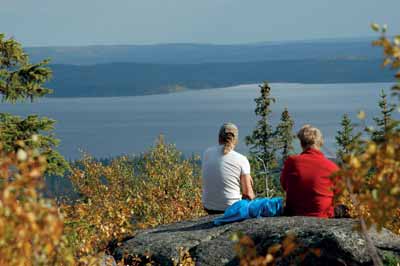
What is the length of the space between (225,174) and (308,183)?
212cm

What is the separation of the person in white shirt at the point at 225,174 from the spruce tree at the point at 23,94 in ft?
28.1

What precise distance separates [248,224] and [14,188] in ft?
26.4

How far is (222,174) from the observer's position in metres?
13.4

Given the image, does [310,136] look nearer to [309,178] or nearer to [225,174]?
[309,178]

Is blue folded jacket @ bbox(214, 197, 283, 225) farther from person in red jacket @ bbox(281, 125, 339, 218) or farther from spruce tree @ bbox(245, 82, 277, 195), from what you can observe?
spruce tree @ bbox(245, 82, 277, 195)

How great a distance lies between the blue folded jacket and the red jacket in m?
0.35

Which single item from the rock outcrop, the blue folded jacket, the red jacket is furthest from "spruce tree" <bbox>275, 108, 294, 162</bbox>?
the red jacket

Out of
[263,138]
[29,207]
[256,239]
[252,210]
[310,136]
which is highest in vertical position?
[29,207]

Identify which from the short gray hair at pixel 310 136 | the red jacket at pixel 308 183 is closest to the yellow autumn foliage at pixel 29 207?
the short gray hair at pixel 310 136

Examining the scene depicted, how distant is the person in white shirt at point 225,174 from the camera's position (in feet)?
43.6

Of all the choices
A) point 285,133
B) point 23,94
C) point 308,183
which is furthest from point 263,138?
point 308,183

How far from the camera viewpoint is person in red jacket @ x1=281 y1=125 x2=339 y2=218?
11.4m

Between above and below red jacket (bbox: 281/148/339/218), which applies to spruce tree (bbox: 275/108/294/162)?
below

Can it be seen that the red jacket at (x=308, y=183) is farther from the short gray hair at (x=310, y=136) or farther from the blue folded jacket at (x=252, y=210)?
the blue folded jacket at (x=252, y=210)
